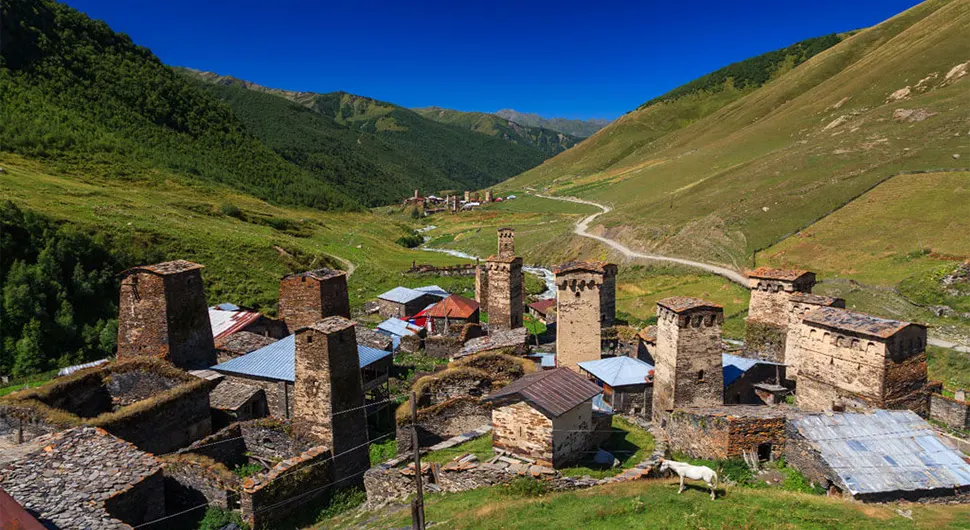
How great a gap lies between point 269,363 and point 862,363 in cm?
2173

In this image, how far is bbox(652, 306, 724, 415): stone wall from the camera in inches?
679

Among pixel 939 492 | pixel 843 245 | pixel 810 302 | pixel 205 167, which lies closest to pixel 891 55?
pixel 843 245

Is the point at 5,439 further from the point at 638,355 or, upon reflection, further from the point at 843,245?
the point at 843,245

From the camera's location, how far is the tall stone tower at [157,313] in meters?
20.6

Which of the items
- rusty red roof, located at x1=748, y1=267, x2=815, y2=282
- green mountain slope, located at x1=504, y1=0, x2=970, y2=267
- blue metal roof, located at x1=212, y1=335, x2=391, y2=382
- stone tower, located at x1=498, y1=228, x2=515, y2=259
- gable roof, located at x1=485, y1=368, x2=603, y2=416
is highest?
green mountain slope, located at x1=504, y1=0, x2=970, y2=267

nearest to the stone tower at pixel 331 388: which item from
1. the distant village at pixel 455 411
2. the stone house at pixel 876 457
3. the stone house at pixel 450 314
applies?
the distant village at pixel 455 411

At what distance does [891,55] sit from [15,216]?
14595cm

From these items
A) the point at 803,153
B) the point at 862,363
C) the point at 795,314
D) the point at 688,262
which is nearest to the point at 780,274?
the point at 795,314

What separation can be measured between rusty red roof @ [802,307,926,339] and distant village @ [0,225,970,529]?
0.32 feet

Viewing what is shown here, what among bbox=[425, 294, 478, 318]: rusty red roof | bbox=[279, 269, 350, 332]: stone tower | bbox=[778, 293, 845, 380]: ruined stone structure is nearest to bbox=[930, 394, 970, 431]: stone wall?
bbox=[778, 293, 845, 380]: ruined stone structure

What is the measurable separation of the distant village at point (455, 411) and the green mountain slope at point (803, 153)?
31469 millimetres

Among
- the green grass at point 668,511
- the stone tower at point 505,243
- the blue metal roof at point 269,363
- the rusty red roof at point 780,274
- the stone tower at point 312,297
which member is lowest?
the green grass at point 668,511

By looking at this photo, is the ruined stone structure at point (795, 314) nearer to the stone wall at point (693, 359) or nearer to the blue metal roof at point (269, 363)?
the stone wall at point (693, 359)

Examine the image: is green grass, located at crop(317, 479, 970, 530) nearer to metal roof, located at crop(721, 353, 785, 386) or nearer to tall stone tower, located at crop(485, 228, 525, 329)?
metal roof, located at crop(721, 353, 785, 386)
